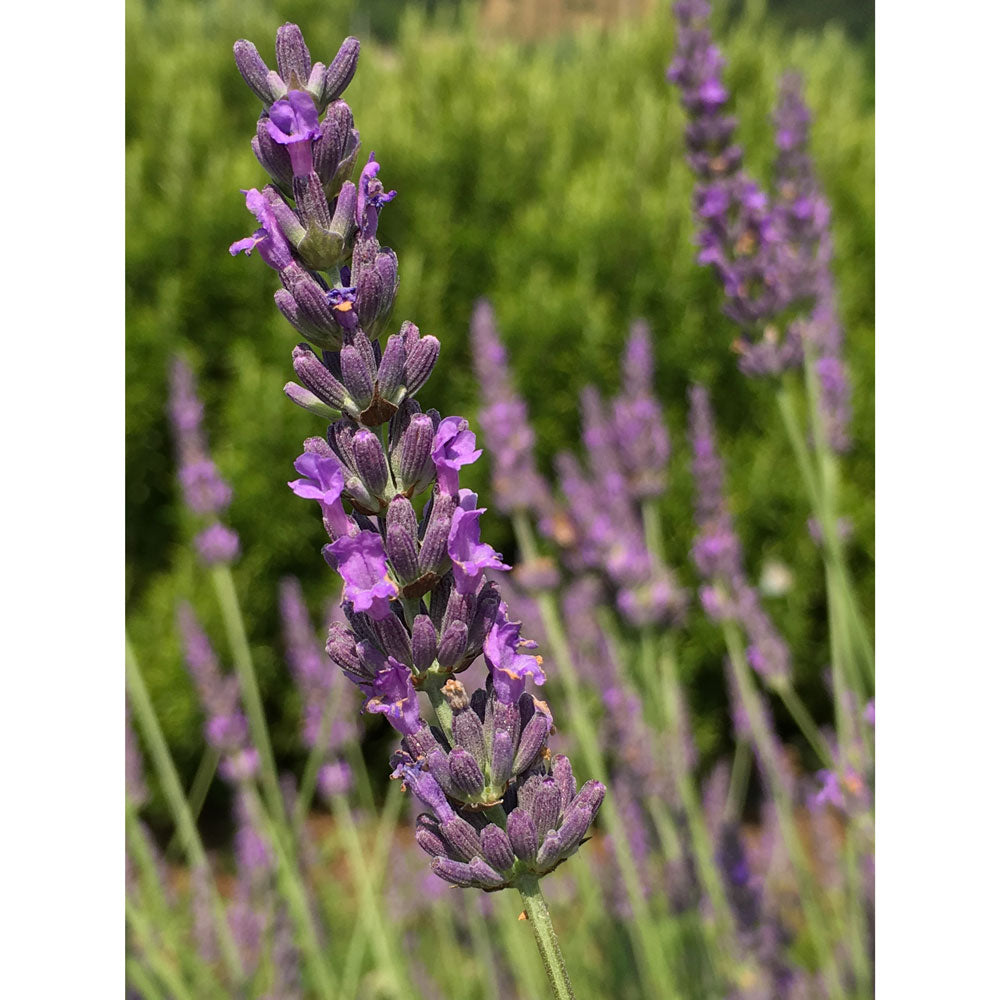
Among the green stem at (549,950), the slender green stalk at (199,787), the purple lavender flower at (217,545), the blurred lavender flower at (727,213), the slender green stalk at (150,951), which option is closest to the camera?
the green stem at (549,950)

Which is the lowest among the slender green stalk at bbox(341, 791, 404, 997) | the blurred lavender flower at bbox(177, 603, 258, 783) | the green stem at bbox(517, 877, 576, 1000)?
the slender green stalk at bbox(341, 791, 404, 997)

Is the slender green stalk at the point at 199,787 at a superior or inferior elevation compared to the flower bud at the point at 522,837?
inferior

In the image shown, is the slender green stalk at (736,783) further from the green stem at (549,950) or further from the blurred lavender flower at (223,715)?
the green stem at (549,950)

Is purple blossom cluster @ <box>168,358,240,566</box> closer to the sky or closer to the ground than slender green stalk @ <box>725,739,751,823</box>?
closer to the sky

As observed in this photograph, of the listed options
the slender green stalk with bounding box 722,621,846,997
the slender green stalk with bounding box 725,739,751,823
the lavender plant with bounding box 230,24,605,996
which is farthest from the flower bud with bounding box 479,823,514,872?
the slender green stalk with bounding box 725,739,751,823

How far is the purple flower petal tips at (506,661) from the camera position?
66cm

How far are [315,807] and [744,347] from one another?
10.9ft

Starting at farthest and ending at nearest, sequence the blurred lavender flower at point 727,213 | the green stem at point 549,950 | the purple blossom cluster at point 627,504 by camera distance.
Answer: the purple blossom cluster at point 627,504
the blurred lavender flower at point 727,213
the green stem at point 549,950

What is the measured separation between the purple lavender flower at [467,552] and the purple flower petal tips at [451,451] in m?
0.03

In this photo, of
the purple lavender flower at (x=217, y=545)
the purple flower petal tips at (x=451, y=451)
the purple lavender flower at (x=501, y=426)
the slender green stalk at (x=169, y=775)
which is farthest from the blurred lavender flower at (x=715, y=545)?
the purple flower petal tips at (x=451, y=451)

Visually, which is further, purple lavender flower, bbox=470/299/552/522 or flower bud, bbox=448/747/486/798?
purple lavender flower, bbox=470/299/552/522

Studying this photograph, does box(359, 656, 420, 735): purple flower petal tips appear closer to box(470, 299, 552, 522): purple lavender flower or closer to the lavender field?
the lavender field

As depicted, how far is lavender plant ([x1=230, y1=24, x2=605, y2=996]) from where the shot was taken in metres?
0.63

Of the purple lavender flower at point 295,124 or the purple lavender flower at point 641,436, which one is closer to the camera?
the purple lavender flower at point 295,124
